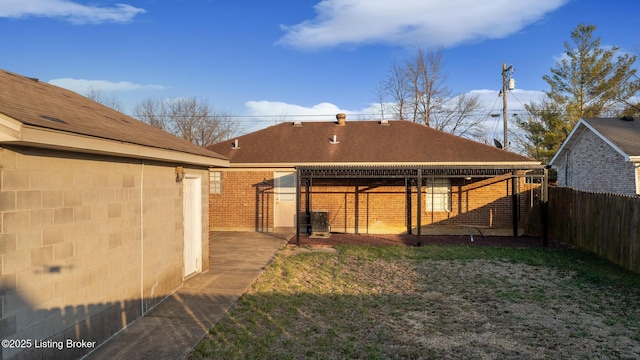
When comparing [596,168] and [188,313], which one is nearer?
[188,313]

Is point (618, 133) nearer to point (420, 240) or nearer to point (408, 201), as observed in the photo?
point (408, 201)

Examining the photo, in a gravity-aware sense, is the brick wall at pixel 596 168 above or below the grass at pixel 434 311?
above

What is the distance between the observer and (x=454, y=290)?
25.2 ft

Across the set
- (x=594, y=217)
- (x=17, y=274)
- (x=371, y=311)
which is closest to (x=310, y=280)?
(x=371, y=311)

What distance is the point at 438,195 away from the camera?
613 inches

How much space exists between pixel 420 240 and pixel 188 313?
8850 mm

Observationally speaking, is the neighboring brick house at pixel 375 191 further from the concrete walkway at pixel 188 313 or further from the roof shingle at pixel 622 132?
the concrete walkway at pixel 188 313

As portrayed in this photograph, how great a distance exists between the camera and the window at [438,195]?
15.5m

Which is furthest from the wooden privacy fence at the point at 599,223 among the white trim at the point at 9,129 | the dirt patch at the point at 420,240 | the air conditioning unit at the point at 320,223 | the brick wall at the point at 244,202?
the white trim at the point at 9,129

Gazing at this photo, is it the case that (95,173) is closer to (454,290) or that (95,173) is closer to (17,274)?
(17,274)

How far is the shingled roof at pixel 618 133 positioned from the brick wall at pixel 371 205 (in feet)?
10.2

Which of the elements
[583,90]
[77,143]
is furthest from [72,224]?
[583,90]

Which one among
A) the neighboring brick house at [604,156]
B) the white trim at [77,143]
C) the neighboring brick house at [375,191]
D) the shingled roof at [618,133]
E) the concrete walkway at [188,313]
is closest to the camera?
the white trim at [77,143]

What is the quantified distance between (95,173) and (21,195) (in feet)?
3.80
